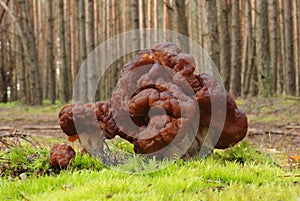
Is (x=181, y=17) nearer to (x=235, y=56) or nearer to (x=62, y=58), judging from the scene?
(x=235, y=56)

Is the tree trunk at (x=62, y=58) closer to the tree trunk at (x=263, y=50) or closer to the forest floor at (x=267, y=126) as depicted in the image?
the forest floor at (x=267, y=126)

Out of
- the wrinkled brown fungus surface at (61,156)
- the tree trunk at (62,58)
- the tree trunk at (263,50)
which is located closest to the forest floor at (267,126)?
the tree trunk at (263,50)

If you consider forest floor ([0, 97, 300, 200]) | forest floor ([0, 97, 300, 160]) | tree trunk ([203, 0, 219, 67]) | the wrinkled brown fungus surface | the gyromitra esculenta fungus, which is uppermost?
tree trunk ([203, 0, 219, 67])

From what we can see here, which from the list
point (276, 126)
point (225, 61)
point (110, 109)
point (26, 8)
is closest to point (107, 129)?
point (110, 109)

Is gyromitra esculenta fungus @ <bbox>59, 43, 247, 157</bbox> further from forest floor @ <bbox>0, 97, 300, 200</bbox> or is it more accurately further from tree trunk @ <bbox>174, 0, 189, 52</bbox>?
tree trunk @ <bbox>174, 0, 189, 52</bbox>

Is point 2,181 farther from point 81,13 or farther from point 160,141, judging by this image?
point 81,13

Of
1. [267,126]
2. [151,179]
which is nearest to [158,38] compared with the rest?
[267,126]

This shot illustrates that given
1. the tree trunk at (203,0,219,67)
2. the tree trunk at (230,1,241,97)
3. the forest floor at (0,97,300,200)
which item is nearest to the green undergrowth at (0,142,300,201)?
the forest floor at (0,97,300,200)
